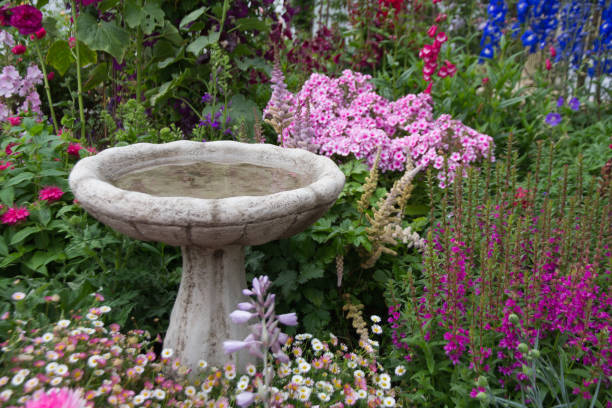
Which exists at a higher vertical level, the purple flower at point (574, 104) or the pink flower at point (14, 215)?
the purple flower at point (574, 104)

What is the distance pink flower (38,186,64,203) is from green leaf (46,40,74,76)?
1137mm

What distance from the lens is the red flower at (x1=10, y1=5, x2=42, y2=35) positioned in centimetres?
288

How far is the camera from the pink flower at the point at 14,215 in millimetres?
2495

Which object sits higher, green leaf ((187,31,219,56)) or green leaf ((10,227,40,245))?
green leaf ((187,31,219,56))

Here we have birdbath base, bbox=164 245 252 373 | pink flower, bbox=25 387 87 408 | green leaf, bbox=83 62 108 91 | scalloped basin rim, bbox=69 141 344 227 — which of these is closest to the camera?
pink flower, bbox=25 387 87 408

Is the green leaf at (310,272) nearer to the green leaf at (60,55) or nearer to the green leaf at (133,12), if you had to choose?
the green leaf at (133,12)

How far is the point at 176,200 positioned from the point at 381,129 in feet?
7.66

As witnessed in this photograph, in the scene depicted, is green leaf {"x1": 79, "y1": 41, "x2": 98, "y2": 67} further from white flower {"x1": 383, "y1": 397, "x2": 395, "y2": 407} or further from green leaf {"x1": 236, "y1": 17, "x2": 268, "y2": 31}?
white flower {"x1": 383, "y1": 397, "x2": 395, "y2": 407}

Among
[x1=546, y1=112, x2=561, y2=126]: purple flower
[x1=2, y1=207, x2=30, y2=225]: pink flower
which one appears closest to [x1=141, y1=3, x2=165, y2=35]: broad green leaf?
[x1=2, y1=207, x2=30, y2=225]: pink flower

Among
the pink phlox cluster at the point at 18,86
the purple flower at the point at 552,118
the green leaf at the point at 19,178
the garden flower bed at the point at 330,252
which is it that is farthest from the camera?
the purple flower at the point at 552,118

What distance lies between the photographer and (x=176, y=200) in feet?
5.68

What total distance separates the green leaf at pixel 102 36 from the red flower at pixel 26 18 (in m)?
0.34

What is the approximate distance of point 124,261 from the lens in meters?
2.55

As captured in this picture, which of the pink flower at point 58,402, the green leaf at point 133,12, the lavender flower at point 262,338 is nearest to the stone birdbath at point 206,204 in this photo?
the lavender flower at point 262,338
